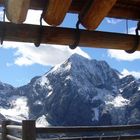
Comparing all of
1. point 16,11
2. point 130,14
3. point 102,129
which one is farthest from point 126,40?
point 102,129

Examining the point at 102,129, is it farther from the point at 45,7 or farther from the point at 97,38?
the point at 45,7

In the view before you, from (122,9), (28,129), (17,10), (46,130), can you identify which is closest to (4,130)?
(46,130)

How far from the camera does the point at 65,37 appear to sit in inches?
171

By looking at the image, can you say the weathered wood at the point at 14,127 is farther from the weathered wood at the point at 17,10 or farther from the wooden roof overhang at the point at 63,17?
the weathered wood at the point at 17,10

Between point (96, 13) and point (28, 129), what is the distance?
4.05m

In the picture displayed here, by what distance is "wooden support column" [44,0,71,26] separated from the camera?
383 cm

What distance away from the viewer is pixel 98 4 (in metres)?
3.95

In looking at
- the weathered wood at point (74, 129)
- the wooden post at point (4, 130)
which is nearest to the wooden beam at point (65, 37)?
the weathered wood at point (74, 129)

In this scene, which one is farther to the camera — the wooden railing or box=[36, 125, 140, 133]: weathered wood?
box=[36, 125, 140, 133]: weathered wood

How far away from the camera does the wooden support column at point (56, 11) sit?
3.83 meters

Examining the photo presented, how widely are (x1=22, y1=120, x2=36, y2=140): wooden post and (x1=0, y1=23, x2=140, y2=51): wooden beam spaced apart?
3.43 metres

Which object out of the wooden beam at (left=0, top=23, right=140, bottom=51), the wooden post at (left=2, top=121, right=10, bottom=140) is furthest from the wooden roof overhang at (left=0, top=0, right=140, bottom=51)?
the wooden post at (left=2, top=121, right=10, bottom=140)

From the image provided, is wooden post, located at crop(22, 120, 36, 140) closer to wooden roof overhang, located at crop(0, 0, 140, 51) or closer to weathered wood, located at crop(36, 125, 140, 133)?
weathered wood, located at crop(36, 125, 140, 133)

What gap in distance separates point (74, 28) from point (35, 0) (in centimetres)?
62
